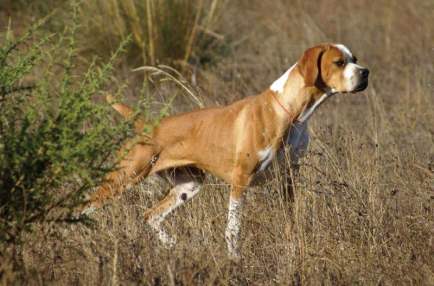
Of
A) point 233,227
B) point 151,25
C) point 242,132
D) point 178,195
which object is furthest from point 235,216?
point 151,25

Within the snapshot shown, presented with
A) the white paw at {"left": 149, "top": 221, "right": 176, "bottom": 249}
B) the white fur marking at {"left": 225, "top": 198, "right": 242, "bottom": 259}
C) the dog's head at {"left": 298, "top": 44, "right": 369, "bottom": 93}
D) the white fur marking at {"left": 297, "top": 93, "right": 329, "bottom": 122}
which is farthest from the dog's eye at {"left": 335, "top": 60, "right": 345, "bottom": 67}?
the white paw at {"left": 149, "top": 221, "right": 176, "bottom": 249}

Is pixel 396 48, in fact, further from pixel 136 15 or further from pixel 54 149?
pixel 54 149

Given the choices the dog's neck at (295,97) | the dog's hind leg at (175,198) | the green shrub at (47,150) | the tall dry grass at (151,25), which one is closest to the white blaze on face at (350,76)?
the dog's neck at (295,97)

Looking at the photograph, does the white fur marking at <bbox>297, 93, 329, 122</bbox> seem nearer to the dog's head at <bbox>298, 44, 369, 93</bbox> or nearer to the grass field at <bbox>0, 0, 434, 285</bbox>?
the dog's head at <bbox>298, 44, 369, 93</bbox>

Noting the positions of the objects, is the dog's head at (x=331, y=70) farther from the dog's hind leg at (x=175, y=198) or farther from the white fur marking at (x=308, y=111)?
the dog's hind leg at (x=175, y=198)

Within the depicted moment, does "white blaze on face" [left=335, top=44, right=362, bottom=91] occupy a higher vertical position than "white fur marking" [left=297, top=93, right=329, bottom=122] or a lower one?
higher

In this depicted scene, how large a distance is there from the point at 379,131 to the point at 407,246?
10.5 feet

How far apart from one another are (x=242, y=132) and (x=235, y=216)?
0.66 metres

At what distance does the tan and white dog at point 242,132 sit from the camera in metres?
6.91

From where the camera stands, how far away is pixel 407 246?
6.21 metres

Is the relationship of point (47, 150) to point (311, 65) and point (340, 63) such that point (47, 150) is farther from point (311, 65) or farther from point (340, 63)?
point (340, 63)

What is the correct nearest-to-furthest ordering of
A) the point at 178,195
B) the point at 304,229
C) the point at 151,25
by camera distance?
the point at 304,229
the point at 178,195
the point at 151,25

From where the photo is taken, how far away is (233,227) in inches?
260

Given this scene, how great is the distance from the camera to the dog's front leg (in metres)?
6.21
